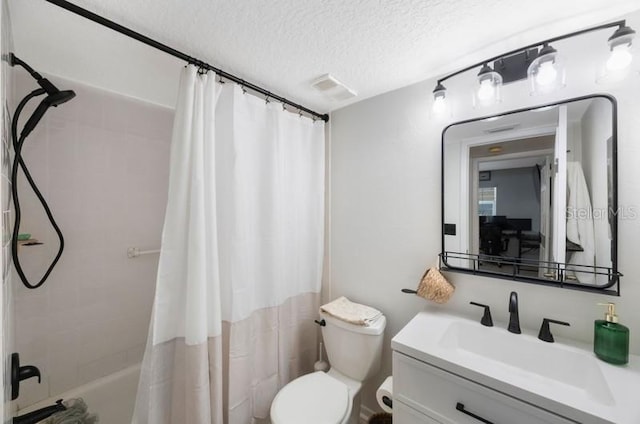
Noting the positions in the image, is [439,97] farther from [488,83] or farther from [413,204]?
[413,204]

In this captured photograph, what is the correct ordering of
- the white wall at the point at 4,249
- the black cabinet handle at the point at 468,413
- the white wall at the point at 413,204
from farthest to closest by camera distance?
the white wall at the point at 413,204 < the black cabinet handle at the point at 468,413 < the white wall at the point at 4,249

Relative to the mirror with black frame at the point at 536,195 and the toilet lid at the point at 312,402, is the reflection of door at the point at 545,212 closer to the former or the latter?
the mirror with black frame at the point at 536,195

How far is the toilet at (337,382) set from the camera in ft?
3.93

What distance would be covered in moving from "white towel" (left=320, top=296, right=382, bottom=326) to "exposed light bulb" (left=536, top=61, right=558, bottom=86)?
4.65 feet

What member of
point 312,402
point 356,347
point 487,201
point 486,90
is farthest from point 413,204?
point 312,402

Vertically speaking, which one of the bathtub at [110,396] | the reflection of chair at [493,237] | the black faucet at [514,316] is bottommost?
the bathtub at [110,396]

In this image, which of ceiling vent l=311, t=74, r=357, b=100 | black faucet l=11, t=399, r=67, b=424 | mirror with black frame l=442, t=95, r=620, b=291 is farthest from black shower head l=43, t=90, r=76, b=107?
mirror with black frame l=442, t=95, r=620, b=291

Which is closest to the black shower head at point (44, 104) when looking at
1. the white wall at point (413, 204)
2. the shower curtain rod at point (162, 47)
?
the shower curtain rod at point (162, 47)

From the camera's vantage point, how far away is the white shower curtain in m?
1.16

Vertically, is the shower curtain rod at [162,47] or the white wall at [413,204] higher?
the shower curtain rod at [162,47]

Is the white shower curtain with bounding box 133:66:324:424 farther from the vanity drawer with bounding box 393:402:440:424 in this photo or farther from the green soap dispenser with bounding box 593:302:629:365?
the green soap dispenser with bounding box 593:302:629:365

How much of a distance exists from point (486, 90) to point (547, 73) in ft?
0.71

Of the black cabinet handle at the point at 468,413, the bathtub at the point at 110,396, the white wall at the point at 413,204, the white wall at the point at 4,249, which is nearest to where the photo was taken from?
the white wall at the point at 4,249

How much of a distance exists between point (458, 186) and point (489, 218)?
221 mm
